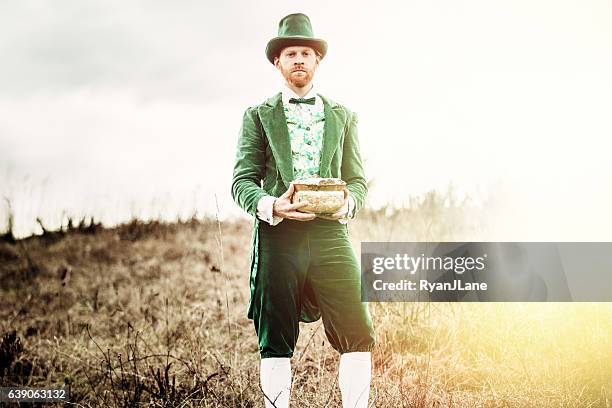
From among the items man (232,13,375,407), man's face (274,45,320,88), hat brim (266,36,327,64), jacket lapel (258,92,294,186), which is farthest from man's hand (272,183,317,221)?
hat brim (266,36,327,64)

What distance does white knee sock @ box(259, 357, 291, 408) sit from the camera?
2154 millimetres

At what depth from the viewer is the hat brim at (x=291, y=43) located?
224cm

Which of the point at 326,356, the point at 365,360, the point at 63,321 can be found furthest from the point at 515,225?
the point at 63,321

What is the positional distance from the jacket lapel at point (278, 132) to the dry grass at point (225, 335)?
0.49 meters

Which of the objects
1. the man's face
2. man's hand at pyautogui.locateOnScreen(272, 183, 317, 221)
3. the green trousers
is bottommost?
the green trousers

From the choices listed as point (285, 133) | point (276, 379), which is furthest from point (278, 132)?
point (276, 379)

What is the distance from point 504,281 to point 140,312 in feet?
6.04

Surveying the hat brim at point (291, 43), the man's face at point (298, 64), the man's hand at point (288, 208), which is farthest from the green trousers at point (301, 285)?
the hat brim at point (291, 43)

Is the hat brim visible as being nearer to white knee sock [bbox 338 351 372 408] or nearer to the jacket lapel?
the jacket lapel

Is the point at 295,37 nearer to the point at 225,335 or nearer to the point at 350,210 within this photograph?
the point at 350,210

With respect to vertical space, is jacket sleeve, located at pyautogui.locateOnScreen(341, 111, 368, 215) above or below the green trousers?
above

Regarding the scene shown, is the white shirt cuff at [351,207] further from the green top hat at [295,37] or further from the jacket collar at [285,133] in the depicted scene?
the green top hat at [295,37]

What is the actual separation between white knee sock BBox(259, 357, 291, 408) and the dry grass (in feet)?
1.01

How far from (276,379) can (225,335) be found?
3.52 feet
